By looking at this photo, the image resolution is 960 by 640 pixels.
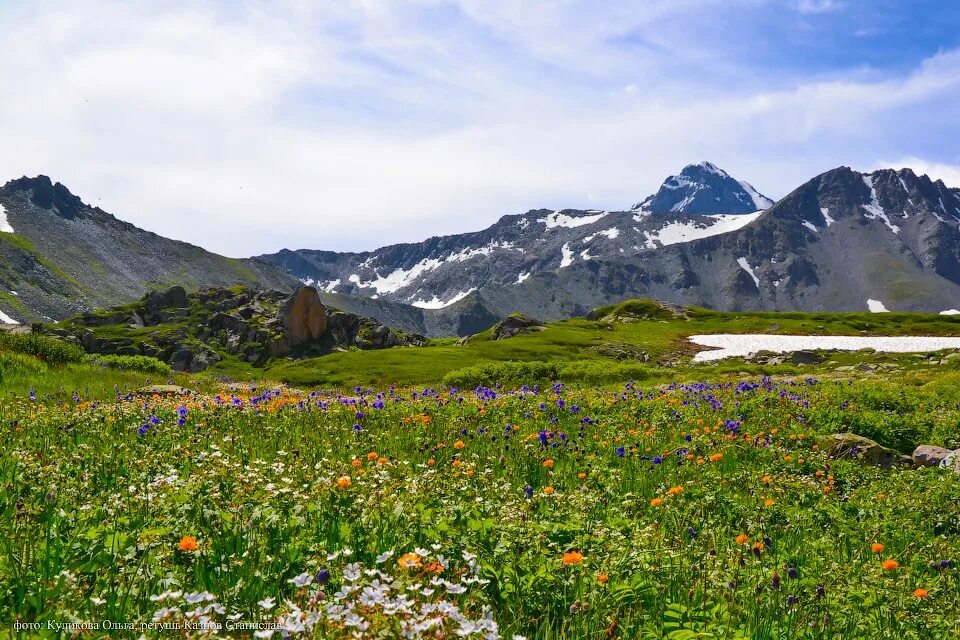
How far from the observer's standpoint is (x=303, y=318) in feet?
322

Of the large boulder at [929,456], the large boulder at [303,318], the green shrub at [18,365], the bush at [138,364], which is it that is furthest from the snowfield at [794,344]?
the large boulder at [303,318]

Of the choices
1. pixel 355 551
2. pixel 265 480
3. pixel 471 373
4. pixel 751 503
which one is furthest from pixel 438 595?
pixel 471 373

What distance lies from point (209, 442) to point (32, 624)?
583 centimetres

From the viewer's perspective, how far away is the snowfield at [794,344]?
68.3 meters

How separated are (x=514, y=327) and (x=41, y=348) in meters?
74.8

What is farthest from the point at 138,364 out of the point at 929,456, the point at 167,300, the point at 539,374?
the point at 167,300

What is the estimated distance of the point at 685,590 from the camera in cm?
464

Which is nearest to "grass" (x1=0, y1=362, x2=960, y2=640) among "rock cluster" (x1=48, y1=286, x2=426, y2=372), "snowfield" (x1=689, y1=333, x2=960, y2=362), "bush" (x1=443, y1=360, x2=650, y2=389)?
"bush" (x1=443, y1=360, x2=650, y2=389)

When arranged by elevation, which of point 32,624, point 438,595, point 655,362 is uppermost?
point 32,624

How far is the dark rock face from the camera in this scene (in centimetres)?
9469

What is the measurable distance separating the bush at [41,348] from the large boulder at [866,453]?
27766 millimetres

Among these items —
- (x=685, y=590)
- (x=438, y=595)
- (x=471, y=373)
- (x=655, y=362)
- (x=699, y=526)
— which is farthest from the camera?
(x=655, y=362)

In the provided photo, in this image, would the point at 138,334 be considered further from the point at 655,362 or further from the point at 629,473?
the point at 629,473

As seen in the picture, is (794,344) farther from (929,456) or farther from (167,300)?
(167,300)
